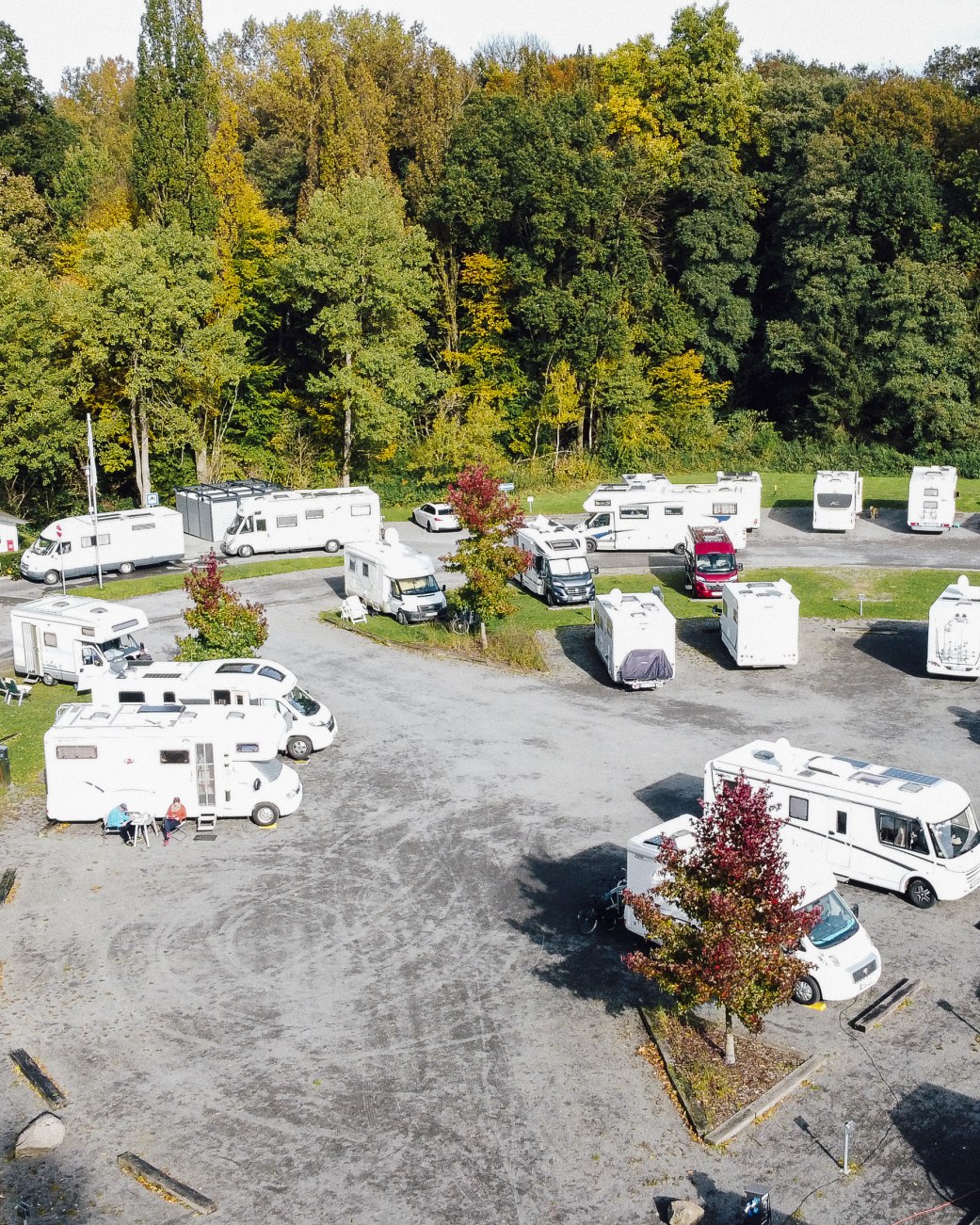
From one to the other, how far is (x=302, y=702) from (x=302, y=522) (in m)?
21.6

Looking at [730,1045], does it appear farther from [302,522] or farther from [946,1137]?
[302,522]

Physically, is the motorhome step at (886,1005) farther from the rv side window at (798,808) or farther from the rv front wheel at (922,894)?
the rv side window at (798,808)

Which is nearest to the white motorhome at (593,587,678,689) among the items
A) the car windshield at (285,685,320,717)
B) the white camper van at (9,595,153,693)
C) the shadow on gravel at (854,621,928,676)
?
the shadow on gravel at (854,621,928,676)

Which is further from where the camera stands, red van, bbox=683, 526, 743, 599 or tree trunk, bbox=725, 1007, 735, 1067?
red van, bbox=683, 526, 743, 599

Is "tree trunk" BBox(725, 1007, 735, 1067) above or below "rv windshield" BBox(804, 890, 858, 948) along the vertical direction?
below

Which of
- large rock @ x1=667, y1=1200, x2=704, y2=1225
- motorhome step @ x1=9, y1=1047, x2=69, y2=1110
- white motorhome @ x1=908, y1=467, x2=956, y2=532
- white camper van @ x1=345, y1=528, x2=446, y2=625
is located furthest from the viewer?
white motorhome @ x1=908, y1=467, x2=956, y2=532

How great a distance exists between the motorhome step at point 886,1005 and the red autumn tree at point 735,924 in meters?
1.99

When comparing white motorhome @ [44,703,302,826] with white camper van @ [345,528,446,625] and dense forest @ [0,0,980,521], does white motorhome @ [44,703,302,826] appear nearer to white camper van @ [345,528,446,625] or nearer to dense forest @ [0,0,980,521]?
→ white camper van @ [345,528,446,625]

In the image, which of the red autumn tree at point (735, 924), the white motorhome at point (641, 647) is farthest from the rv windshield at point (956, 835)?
the white motorhome at point (641, 647)

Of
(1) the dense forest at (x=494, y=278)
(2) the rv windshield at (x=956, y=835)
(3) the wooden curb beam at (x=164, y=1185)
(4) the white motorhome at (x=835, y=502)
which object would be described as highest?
(1) the dense forest at (x=494, y=278)

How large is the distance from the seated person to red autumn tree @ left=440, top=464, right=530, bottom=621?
13.7 m

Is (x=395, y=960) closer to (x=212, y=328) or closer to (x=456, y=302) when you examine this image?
(x=212, y=328)

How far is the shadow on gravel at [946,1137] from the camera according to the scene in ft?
48.0

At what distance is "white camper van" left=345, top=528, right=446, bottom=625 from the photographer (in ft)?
130
